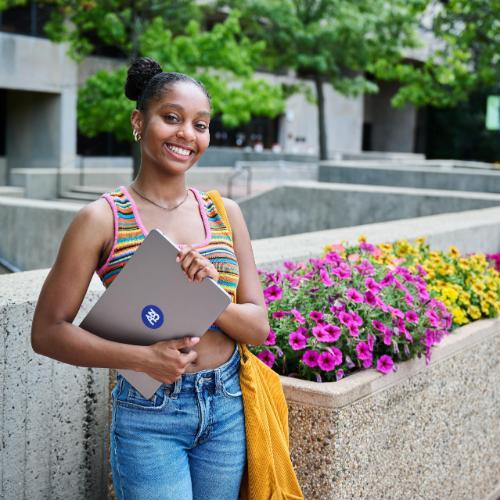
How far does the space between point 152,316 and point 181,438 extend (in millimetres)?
380

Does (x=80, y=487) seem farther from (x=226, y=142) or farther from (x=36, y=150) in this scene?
(x=226, y=142)

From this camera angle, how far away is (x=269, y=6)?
3366 cm

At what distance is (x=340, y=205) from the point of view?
13.0 metres

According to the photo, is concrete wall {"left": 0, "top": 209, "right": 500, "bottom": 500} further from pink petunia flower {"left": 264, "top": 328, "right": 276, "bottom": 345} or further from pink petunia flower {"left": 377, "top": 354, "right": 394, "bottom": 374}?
pink petunia flower {"left": 264, "top": 328, "right": 276, "bottom": 345}

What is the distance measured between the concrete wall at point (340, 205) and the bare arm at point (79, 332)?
33.3 feet

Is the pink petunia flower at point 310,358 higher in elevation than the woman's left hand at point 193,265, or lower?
lower

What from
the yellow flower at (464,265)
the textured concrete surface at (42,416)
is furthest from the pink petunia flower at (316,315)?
the yellow flower at (464,265)

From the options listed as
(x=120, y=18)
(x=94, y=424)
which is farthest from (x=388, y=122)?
(x=94, y=424)

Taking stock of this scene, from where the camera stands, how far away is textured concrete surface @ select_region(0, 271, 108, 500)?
361 cm

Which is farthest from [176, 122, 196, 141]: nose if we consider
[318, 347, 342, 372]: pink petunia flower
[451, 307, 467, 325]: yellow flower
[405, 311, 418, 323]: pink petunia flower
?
[451, 307, 467, 325]: yellow flower

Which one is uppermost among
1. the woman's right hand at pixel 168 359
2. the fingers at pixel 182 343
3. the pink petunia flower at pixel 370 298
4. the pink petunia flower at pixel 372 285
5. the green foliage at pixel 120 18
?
the green foliage at pixel 120 18

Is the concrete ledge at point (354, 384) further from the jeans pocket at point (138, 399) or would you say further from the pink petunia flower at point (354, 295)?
the jeans pocket at point (138, 399)

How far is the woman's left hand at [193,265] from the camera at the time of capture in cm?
232

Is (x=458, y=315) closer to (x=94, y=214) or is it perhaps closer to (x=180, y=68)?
(x=94, y=214)
